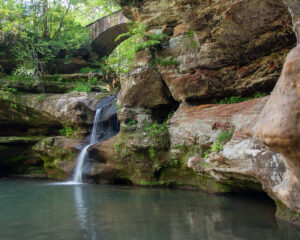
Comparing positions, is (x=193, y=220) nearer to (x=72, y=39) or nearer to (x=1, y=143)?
(x=1, y=143)

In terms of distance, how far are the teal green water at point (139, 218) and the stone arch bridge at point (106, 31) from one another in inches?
466

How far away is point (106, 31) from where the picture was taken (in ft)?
55.2

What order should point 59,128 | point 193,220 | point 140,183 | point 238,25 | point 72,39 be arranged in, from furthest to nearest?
1. point 72,39
2. point 59,128
3. point 140,183
4. point 238,25
5. point 193,220

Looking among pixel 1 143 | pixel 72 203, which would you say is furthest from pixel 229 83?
pixel 1 143

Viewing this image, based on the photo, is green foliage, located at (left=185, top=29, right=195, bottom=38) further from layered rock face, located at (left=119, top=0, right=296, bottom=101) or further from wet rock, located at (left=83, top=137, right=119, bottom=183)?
wet rock, located at (left=83, top=137, right=119, bottom=183)

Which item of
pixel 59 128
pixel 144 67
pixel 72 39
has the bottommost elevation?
pixel 59 128

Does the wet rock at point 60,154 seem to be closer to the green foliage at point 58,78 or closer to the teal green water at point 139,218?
the teal green water at point 139,218

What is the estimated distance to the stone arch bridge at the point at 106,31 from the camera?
15.9 meters

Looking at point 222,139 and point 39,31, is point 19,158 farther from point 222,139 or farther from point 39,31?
point 222,139

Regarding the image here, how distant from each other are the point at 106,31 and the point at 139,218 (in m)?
14.4

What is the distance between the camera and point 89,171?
10406 millimetres

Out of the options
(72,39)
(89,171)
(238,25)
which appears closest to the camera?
(238,25)

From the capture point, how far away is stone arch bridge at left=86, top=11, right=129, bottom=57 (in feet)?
52.1

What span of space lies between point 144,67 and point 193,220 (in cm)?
626
